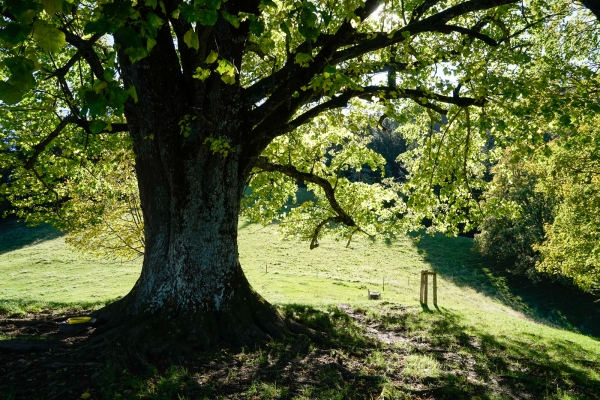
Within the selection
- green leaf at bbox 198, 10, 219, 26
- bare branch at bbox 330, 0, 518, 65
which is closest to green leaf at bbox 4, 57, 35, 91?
green leaf at bbox 198, 10, 219, 26

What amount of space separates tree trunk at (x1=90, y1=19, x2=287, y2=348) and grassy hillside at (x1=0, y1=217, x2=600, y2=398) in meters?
1.64

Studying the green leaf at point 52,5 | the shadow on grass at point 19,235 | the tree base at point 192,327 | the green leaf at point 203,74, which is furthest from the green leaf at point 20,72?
the shadow on grass at point 19,235

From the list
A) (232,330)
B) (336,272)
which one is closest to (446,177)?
(232,330)

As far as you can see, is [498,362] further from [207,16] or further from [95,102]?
[95,102]

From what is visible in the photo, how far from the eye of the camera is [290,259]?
3756 centimetres

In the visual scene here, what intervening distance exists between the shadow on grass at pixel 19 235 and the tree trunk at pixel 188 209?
40.0 metres

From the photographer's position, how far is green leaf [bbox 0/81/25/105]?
241 cm

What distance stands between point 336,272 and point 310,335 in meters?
26.7

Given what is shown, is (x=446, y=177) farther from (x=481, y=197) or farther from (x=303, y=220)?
(x=303, y=220)

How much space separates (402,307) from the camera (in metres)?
14.3

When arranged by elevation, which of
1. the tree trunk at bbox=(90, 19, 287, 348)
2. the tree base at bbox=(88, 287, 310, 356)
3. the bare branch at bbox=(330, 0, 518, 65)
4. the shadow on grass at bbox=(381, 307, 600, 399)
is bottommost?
the shadow on grass at bbox=(381, 307, 600, 399)

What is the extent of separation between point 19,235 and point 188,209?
45.8m

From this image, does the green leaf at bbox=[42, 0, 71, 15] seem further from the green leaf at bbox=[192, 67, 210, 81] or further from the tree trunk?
the tree trunk

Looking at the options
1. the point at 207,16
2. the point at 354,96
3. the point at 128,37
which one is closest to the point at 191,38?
the point at 207,16
